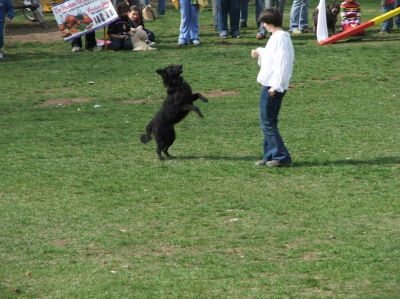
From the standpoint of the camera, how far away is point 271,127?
40.1 ft

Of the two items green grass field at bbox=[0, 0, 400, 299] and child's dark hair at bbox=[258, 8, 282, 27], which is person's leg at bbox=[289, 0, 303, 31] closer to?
green grass field at bbox=[0, 0, 400, 299]

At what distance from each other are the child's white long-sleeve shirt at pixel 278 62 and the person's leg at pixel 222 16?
11.1 m

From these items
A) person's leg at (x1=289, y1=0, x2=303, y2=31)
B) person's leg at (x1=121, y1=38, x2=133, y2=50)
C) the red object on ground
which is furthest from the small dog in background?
person's leg at (x1=121, y1=38, x2=133, y2=50)

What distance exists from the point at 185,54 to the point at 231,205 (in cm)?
1128

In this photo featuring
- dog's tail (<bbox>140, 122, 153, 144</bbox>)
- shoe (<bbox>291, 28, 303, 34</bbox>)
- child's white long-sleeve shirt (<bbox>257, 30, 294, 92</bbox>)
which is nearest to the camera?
child's white long-sleeve shirt (<bbox>257, 30, 294, 92</bbox>)

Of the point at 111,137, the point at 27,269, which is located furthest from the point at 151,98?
the point at 27,269

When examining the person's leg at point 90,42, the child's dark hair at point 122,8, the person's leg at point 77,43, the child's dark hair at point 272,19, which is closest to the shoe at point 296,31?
the child's dark hair at point 122,8

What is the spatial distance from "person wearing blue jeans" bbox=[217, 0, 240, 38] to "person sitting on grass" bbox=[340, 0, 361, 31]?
2490mm

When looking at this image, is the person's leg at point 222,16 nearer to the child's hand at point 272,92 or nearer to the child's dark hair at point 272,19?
the child's dark hair at point 272,19

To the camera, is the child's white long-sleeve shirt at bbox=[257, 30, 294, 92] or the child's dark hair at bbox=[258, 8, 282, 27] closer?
the child's white long-sleeve shirt at bbox=[257, 30, 294, 92]

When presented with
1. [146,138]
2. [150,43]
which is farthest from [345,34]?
[146,138]

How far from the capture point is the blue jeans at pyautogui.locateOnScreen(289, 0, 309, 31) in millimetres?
23719

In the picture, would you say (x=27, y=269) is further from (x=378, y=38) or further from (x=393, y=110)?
(x=378, y=38)

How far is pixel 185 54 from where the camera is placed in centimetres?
2173
